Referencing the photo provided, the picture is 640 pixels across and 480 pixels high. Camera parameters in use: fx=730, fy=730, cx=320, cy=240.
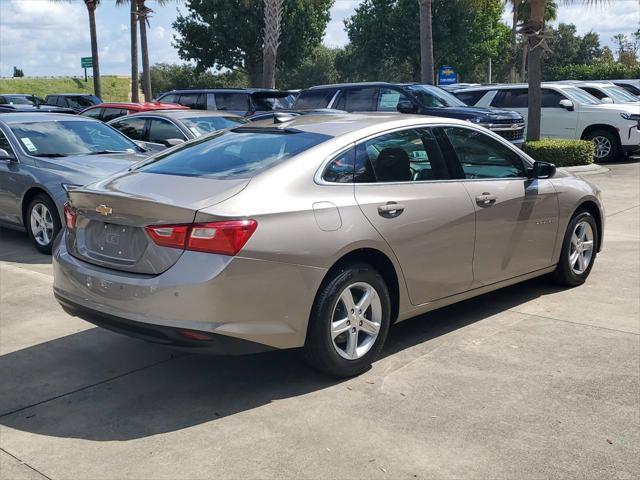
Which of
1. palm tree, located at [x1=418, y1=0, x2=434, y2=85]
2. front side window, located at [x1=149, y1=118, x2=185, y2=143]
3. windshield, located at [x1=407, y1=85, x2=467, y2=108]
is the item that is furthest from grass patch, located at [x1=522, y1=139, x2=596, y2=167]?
front side window, located at [x1=149, y1=118, x2=185, y2=143]

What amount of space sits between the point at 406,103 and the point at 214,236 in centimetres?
1051

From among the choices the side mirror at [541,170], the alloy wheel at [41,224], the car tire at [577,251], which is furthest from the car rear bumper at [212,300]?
the alloy wheel at [41,224]

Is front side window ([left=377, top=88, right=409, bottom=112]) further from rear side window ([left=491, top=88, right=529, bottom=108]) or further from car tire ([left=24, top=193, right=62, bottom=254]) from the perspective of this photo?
car tire ([left=24, top=193, right=62, bottom=254])

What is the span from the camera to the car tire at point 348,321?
14.1 feet

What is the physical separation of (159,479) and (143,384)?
123 centimetres

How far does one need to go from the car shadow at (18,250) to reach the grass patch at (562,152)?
1096 cm

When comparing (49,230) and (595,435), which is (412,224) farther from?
(49,230)

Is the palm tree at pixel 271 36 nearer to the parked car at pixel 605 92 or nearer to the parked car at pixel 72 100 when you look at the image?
the parked car at pixel 605 92

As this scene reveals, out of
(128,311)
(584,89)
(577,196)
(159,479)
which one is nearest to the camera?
(159,479)

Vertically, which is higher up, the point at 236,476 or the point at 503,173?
the point at 503,173

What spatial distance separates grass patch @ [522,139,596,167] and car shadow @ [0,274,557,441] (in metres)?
11.6

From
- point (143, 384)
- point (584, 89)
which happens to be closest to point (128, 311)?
point (143, 384)

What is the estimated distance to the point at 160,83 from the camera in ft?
204

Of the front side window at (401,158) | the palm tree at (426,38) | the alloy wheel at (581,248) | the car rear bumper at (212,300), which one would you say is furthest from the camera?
the palm tree at (426,38)
